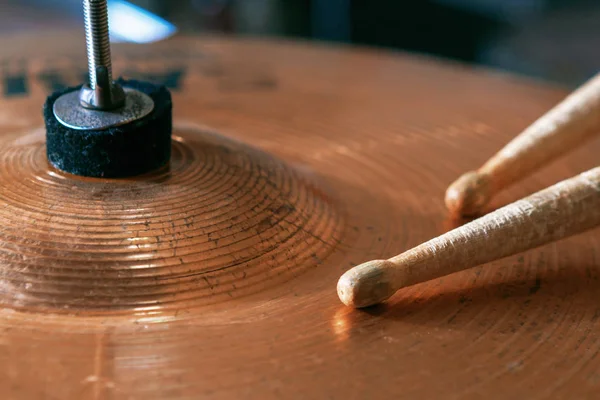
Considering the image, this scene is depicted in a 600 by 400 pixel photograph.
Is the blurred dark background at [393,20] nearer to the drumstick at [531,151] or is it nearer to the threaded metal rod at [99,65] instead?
the drumstick at [531,151]

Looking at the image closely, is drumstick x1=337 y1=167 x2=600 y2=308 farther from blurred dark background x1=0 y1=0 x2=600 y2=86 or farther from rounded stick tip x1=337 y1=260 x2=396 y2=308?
blurred dark background x1=0 y1=0 x2=600 y2=86

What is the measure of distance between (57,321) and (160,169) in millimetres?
168

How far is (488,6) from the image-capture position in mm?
2096

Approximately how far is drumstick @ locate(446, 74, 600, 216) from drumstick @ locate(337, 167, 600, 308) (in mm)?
116

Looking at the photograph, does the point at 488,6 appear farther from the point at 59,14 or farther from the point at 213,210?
the point at 213,210

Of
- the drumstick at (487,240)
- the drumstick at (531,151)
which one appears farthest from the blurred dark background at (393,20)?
the drumstick at (487,240)

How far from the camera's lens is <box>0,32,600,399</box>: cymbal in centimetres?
45

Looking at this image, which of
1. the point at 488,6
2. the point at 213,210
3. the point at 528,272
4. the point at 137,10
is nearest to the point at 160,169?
the point at 213,210

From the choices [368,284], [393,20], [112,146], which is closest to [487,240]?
[368,284]

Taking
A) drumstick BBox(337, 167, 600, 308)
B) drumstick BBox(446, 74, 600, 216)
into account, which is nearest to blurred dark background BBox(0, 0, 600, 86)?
drumstick BBox(446, 74, 600, 216)

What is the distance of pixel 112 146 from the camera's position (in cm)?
57

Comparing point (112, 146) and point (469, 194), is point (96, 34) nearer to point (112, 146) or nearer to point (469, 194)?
point (112, 146)

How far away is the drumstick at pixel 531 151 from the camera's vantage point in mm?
668

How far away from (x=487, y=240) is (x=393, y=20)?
160 centimetres
